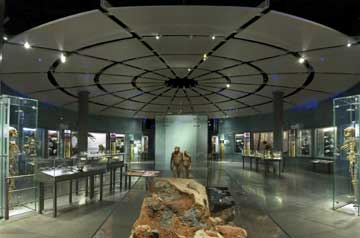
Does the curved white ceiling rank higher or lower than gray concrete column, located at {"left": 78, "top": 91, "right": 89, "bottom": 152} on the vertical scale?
higher

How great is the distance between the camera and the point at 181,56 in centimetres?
1199

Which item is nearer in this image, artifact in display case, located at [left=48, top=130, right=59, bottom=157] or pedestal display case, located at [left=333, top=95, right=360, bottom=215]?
pedestal display case, located at [left=333, top=95, right=360, bottom=215]

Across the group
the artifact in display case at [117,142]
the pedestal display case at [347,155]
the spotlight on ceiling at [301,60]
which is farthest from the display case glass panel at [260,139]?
the pedestal display case at [347,155]

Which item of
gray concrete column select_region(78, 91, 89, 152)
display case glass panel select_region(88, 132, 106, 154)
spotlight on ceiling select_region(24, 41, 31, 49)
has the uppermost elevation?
spotlight on ceiling select_region(24, 41, 31, 49)

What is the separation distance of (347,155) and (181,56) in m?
6.37

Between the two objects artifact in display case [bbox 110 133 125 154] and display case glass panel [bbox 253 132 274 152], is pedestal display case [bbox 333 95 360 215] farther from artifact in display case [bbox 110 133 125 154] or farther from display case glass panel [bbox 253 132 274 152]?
artifact in display case [bbox 110 133 125 154]

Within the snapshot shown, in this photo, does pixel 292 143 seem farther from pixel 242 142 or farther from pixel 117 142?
pixel 117 142

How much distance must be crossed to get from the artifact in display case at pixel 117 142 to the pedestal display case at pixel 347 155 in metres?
25.5

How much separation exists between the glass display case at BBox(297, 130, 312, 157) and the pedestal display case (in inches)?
545

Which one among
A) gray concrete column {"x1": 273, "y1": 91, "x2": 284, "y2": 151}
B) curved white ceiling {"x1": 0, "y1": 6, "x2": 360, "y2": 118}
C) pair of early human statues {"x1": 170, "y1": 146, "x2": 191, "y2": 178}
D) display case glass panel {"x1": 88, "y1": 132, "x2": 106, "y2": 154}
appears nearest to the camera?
curved white ceiling {"x1": 0, "y1": 6, "x2": 360, "y2": 118}

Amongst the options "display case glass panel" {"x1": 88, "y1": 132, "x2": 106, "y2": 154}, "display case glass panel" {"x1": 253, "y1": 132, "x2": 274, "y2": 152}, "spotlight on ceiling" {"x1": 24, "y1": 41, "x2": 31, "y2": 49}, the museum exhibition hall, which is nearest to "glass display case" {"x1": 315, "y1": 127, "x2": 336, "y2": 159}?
the museum exhibition hall

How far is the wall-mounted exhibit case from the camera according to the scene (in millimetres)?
7805

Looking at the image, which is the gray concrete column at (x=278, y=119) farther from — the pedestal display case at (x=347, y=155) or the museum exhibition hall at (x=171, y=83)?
the pedestal display case at (x=347, y=155)

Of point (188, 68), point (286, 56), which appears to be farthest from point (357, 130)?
point (188, 68)
